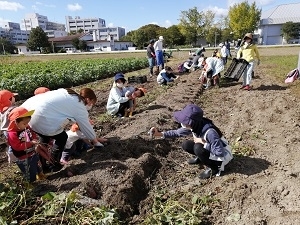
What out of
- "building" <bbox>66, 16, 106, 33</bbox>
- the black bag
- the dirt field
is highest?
"building" <bbox>66, 16, 106, 33</bbox>

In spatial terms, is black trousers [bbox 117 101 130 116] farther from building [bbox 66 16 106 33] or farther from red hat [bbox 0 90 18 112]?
building [bbox 66 16 106 33]

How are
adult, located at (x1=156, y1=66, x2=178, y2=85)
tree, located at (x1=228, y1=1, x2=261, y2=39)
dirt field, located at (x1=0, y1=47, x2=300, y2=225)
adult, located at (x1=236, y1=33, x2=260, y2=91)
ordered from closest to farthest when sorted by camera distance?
1. dirt field, located at (x1=0, y1=47, x2=300, y2=225)
2. adult, located at (x1=236, y1=33, x2=260, y2=91)
3. adult, located at (x1=156, y1=66, x2=178, y2=85)
4. tree, located at (x1=228, y1=1, x2=261, y2=39)

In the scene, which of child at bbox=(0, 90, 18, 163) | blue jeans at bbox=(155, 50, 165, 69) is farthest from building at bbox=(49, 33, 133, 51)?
child at bbox=(0, 90, 18, 163)

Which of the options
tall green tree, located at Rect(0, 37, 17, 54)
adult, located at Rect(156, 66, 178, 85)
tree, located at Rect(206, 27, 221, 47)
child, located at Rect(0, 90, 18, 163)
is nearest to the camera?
child, located at Rect(0, 90, 18, 163)

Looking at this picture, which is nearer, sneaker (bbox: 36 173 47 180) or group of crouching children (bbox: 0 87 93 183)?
group of crouching children (bbox: 0 87 93 183)

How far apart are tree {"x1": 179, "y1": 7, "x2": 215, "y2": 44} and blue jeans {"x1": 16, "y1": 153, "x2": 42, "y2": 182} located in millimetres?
53152

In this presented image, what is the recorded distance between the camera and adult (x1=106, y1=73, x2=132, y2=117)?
240 inches

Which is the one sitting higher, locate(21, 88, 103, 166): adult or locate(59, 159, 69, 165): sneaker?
locate(21, 88, 103, 166): adult

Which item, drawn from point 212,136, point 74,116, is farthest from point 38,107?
point 212,136

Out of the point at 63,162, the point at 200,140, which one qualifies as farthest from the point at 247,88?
the point at 63,162

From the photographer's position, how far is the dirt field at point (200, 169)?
10.3 feet

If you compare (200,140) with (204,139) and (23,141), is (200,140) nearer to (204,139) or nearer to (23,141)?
(204,139)

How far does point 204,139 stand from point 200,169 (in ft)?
2.35

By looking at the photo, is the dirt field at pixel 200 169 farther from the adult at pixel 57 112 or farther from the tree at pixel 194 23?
the tree at pixel 194 23
